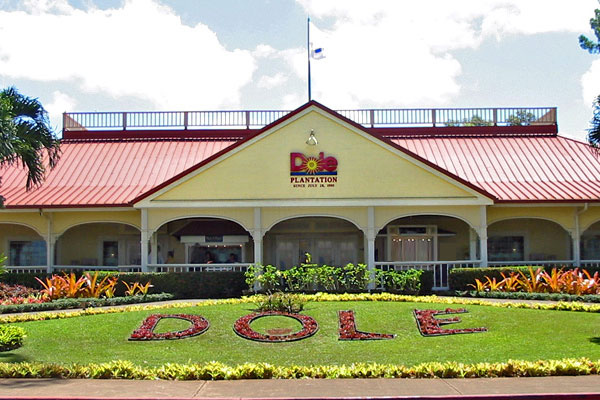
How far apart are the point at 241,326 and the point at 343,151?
10.3 m

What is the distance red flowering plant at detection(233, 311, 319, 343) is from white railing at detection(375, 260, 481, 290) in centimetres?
790

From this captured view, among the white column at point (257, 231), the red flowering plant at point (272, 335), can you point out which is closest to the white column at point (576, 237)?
the white column at point (257, 231)

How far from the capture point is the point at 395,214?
2483 cm

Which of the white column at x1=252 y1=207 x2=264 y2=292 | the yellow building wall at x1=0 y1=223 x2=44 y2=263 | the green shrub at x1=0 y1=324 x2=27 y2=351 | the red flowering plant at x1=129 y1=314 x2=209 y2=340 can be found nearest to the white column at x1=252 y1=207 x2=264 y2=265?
the white column at x1=252 y1=207 x2=264 y2=292

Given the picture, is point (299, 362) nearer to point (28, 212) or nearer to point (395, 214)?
point (395, 214)

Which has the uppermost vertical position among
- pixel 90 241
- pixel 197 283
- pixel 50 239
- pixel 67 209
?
pixel 67 209

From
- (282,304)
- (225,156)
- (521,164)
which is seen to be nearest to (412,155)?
(225,156)

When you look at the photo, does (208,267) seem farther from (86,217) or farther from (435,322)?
(435,322)

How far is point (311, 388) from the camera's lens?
10617 millimetres

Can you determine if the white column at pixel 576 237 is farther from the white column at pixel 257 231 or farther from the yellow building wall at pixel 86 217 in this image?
the yellow building wall at pixel 86 217

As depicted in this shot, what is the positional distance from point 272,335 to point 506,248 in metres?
15.8

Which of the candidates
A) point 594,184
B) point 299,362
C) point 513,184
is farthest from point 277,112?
point 299,362

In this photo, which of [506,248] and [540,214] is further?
[506,248]

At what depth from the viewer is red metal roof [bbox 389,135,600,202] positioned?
86.1ft
